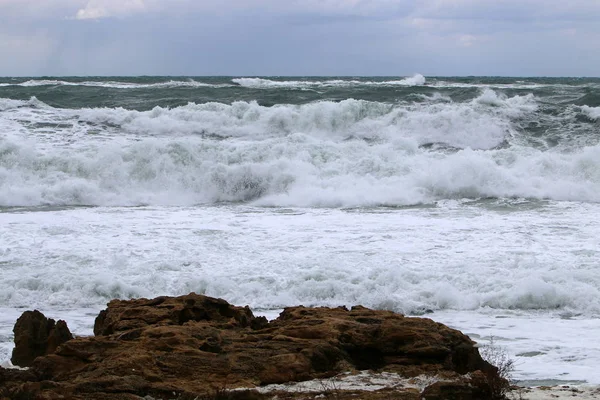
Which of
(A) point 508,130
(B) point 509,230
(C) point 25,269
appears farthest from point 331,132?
(C) point 25,269

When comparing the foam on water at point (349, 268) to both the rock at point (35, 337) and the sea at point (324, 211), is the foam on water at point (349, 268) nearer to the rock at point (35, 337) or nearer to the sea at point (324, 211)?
the sea at point (324, 211)

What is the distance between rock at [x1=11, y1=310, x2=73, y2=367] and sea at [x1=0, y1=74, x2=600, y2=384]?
0.88 meters

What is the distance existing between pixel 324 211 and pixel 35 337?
8809 mm

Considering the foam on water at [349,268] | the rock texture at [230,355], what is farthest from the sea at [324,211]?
the rock texture at [230,355]

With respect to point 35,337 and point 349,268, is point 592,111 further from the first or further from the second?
point 35,337

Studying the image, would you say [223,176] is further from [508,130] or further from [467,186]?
[508,130]

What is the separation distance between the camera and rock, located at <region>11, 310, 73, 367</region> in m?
5.20

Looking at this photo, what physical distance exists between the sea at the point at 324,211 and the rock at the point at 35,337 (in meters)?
0.88

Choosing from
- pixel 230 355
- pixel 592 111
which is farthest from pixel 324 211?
pixel 592 111

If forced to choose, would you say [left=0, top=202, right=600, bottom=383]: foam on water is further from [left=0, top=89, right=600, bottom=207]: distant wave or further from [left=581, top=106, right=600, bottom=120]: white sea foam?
[left=581, top=106, right=600, bottom=120]: white sea foam

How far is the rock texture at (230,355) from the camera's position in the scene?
13.6 ft

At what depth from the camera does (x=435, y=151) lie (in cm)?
1945

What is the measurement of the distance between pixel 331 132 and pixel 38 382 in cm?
1793

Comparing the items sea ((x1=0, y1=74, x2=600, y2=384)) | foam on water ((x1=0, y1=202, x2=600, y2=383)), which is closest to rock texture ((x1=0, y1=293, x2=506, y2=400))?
sea ((x1=0, y1=74, x2=600, y2=384))
